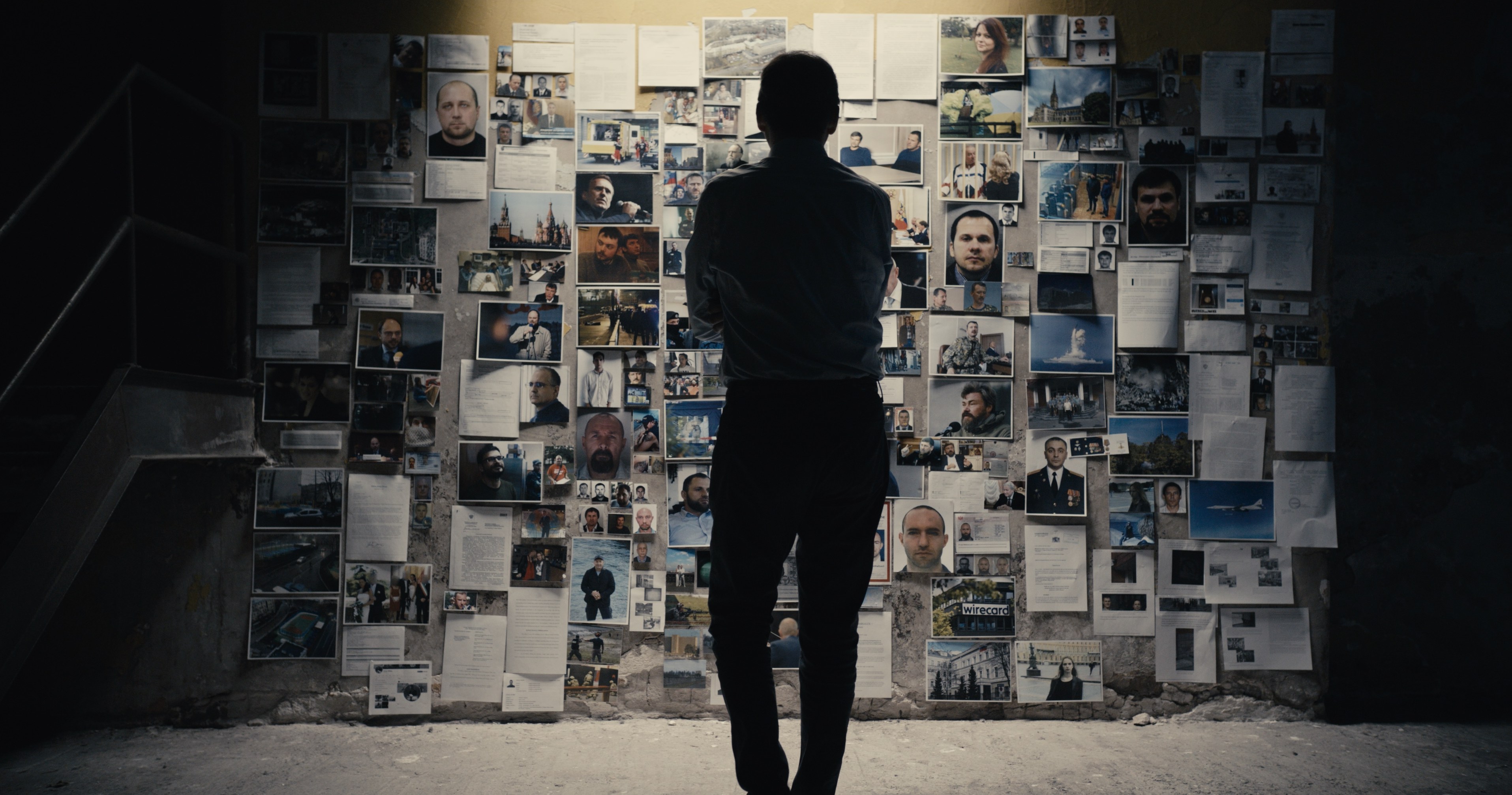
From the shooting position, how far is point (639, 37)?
2.65 metres

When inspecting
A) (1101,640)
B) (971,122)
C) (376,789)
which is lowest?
(376,789)

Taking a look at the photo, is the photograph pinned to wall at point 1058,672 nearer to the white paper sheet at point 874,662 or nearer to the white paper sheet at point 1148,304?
the white paper sheet at point 874,662

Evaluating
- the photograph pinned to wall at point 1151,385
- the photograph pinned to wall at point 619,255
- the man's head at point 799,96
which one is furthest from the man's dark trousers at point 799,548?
the photograph pinned to wall at point 1151,385

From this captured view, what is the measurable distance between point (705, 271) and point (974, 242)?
4.17 feet

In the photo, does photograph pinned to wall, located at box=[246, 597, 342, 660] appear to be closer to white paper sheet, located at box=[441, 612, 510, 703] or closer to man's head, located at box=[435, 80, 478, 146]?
white paper sheet, located at box=[441, 612, 510, 703]

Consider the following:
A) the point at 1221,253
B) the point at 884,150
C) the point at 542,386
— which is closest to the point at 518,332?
the point at 542,386

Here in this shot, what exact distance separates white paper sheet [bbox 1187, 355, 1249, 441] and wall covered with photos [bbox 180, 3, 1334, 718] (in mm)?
12

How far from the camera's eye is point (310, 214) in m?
2.65

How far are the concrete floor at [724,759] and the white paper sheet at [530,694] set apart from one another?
0.06 meters

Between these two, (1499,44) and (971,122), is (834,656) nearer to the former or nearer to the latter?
(971,122)

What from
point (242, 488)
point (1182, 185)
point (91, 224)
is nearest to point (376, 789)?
point (242, 488)

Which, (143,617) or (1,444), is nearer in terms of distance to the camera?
(1,444)

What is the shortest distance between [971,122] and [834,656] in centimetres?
181

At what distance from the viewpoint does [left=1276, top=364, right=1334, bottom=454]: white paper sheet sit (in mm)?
2680
